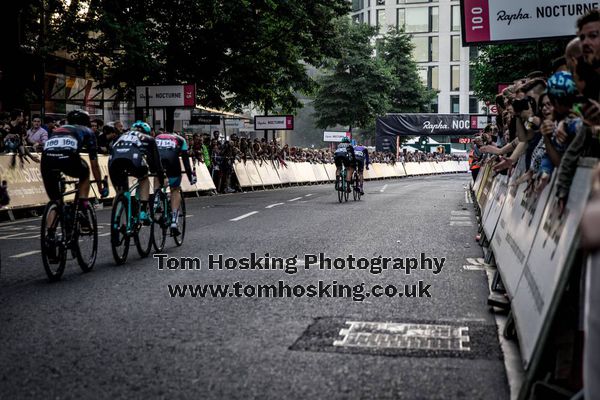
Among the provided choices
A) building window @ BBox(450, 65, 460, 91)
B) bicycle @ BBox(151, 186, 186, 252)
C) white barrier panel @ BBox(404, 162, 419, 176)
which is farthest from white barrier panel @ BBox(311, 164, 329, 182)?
building window @ BBox(450, 65, 460, 91)

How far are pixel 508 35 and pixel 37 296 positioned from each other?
1345 cm

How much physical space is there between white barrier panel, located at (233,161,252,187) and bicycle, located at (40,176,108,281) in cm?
2093

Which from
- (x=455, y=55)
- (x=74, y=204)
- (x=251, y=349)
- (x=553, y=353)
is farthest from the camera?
(x=455, y=55)

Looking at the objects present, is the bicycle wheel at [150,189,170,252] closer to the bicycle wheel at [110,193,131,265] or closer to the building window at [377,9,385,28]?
the bicycle wheel at [110,193,131,265]

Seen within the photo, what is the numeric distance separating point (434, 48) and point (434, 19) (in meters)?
3.58

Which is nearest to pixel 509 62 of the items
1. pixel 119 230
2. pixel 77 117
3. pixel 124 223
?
pixel 124 223

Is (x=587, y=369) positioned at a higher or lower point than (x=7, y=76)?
lower

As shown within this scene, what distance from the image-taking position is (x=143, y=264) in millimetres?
9336

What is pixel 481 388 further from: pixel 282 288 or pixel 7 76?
pixel 7 76

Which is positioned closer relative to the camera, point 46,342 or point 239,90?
point 46,342

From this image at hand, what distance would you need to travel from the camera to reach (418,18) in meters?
104

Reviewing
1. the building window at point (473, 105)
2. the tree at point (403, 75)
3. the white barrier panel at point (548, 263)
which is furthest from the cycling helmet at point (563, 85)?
the building window at point (473, 105)

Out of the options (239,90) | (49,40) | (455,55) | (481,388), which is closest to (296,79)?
(239,90)

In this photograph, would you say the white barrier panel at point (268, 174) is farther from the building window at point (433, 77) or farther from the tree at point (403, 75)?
the building window at point (433, 77)
